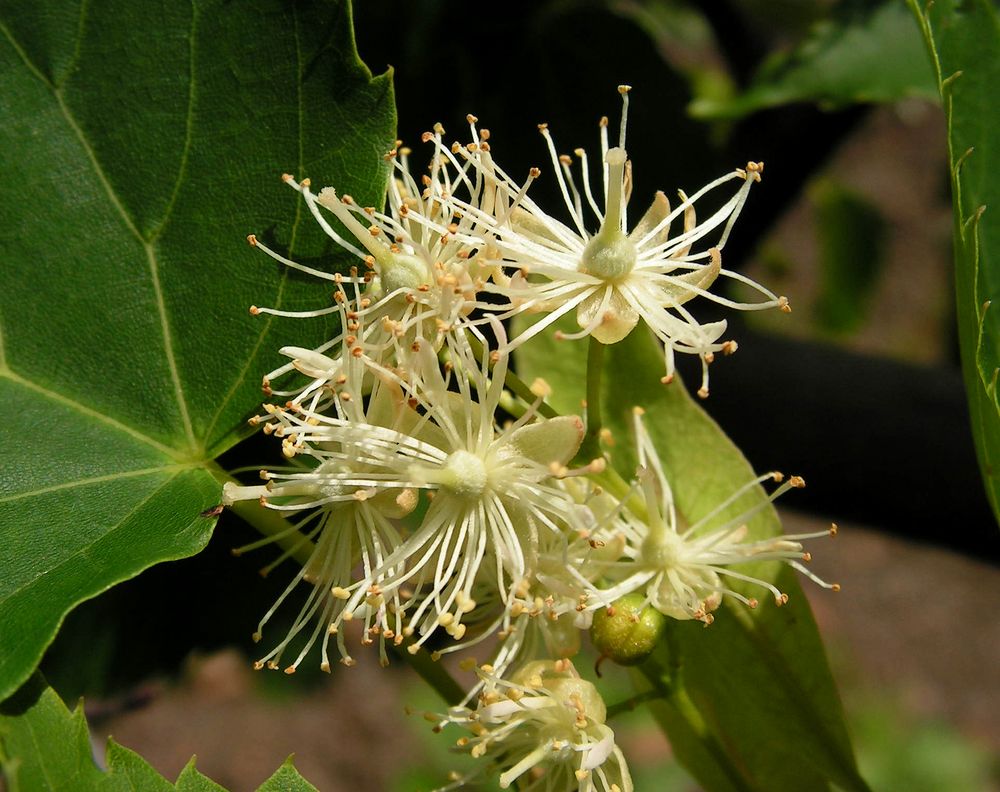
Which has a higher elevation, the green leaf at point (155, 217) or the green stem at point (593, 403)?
the green leaf at point (155, 217)

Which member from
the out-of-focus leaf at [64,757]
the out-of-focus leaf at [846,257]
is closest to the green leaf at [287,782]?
the out-of-focus leaf at [64,757]

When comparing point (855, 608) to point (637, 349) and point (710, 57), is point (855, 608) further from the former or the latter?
point (637, 349)

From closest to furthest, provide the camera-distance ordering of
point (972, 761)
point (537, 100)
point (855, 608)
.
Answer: point (537, 100)
point (972, 761)
point (855, 608)

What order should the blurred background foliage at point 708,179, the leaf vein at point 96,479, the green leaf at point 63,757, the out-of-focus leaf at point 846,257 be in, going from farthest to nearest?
the out-of-focus leaf at point 846,257
the blurred background foliage at point 708,179
the leaf vein at point 96,479
the green leaf at point 63,757

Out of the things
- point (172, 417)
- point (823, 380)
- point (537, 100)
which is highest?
point (537, 100)

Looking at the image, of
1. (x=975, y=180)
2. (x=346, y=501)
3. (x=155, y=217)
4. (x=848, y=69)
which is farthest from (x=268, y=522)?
(x=848, y=69)

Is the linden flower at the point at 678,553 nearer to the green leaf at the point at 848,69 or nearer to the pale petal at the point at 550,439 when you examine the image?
the pale petal at the point at 550,439

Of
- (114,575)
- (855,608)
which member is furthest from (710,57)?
(114,575)
